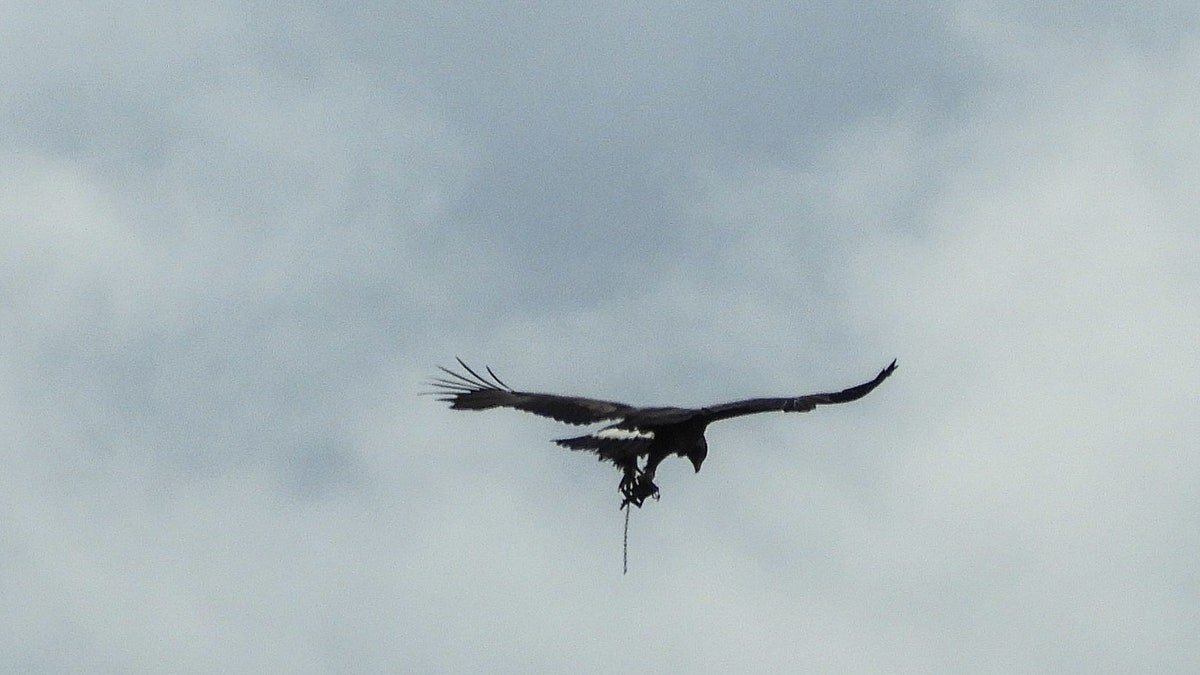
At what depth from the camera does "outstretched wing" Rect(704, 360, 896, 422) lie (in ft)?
127

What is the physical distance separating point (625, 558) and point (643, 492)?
3650mm

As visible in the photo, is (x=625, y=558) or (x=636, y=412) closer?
(x=625, y=558)

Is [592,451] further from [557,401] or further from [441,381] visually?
[441,381]

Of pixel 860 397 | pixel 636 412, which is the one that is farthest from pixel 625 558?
pixel 860 397

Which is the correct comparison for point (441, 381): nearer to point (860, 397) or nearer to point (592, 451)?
point (592, 451)

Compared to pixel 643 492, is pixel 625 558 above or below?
below

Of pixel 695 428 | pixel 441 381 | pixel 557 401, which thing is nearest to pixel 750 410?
pixel 695 428

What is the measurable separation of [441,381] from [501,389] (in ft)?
6.08

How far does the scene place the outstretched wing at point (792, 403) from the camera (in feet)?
127

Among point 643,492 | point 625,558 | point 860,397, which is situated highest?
point 860,397

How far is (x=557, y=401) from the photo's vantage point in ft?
130

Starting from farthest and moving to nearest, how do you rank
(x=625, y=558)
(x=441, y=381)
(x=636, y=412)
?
(x=441, y=381) → (x=636, y=412) → (x=625, y=558)

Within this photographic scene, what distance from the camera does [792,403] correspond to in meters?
39.4

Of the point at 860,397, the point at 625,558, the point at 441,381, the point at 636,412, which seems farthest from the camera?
the point at 441,381
